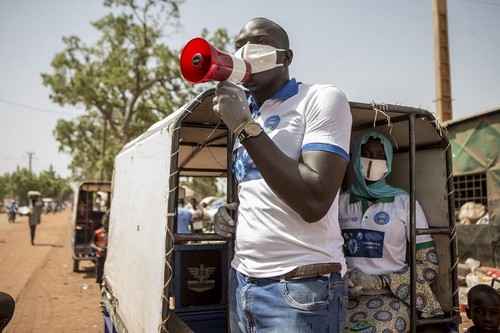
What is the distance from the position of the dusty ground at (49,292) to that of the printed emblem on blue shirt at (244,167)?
529 centimetres

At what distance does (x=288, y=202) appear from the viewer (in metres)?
1.45

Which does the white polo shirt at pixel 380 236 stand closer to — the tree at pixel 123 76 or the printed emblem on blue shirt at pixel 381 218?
the printed emblem on blue shirt at pixel 381 218


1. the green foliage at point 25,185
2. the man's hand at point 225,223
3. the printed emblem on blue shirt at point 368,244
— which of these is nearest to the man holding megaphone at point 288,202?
the man's hand at point 225,223

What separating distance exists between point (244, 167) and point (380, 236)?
138 cm

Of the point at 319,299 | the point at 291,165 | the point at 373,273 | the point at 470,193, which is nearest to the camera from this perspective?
the point at 291,165

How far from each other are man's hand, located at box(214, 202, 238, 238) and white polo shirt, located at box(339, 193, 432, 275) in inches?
39.1

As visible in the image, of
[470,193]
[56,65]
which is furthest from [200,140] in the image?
[56,65]

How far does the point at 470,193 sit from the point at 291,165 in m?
8.32

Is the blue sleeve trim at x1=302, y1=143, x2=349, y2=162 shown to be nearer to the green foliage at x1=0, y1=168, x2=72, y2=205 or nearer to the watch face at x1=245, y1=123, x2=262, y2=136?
the watch face at x1=245, y1=123, x2=262, y2=136

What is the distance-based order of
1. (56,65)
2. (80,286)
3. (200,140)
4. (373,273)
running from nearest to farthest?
(373,273) < (200,140) < (80,286) < (56,65)

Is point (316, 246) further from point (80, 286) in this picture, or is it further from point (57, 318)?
point (80, 286)

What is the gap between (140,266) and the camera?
2709 millimetres

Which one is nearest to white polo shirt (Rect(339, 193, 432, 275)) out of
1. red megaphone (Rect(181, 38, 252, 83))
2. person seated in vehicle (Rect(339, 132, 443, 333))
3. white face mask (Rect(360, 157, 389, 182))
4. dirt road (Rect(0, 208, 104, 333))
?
person seated in vehicle (Rect(339, 132, 443, 333))

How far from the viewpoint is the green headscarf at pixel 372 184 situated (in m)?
2.79
